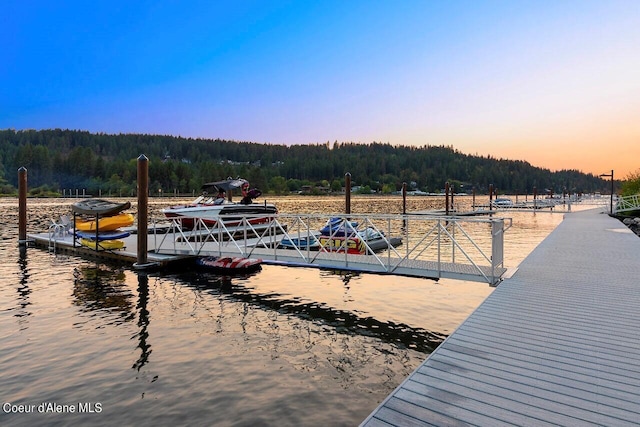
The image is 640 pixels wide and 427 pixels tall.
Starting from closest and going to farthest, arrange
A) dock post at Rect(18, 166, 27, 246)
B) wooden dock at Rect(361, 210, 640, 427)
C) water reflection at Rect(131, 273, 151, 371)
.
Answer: wooden dock at Rect(361, 210, 640, 427) < water reflection at Rect(131, 273, 151, 371) < dock post at Rect(18, 166, 27, 246)

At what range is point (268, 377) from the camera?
666 cm

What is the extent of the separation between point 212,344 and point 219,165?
135188 millimetres

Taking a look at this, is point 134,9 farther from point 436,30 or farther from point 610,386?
point 610,386

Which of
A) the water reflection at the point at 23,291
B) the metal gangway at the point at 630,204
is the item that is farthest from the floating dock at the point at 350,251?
the metal gangway at the point at 630,204

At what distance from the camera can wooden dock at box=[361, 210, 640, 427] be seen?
367cm

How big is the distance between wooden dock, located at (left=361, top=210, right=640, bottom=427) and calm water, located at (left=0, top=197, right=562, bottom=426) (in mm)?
1654

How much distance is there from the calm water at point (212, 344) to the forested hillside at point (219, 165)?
11476 centimetres

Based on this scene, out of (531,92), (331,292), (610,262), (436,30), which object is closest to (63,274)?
(331,292)

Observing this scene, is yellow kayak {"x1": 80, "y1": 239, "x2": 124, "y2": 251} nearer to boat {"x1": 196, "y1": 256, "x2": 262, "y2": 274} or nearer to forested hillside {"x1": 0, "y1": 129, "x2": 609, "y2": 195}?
boat {"x1": 196, "y1": 256, "x2": 262, "y2": 274}

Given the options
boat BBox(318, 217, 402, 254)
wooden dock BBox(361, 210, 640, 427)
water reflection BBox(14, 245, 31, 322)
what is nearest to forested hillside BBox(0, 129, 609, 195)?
water reflection BBox(14, 245, 31, 322)

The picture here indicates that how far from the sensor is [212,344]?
317 inches

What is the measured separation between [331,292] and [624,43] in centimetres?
2219

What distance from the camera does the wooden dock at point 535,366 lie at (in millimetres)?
3668

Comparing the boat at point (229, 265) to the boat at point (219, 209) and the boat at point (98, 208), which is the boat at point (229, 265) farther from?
the boat at point (219, 209)
